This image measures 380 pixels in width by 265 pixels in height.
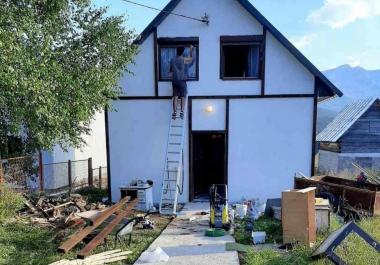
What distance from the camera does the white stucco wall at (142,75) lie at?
33.8ft

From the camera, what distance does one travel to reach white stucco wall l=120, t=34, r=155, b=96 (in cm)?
1031

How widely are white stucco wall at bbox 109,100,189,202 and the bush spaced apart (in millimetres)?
3126

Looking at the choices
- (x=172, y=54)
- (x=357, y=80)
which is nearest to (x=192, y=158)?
(x=172, y=54)

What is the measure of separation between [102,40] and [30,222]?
5.20 meters

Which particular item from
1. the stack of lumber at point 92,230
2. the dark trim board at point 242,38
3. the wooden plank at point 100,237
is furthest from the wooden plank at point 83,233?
the dark trim board at point 242,38

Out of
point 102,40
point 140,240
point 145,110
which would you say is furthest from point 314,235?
point 102,40

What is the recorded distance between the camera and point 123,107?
34.7ft

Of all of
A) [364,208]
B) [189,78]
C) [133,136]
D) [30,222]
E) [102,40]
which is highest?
[102,40]

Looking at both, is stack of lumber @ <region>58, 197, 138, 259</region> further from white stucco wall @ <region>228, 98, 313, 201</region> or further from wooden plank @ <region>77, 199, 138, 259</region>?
white stucco wall @ <region>228, 98, 313, 201</region>

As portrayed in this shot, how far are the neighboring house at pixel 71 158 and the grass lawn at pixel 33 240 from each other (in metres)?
3.77

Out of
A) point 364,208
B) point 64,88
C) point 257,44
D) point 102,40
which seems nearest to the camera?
point 364,208

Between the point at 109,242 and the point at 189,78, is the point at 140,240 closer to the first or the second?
the point at 109,242

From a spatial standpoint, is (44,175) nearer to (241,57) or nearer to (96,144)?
(96,144)

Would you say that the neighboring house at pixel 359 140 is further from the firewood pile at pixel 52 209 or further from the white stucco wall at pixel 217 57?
the firewood pile at pixel 52 209
